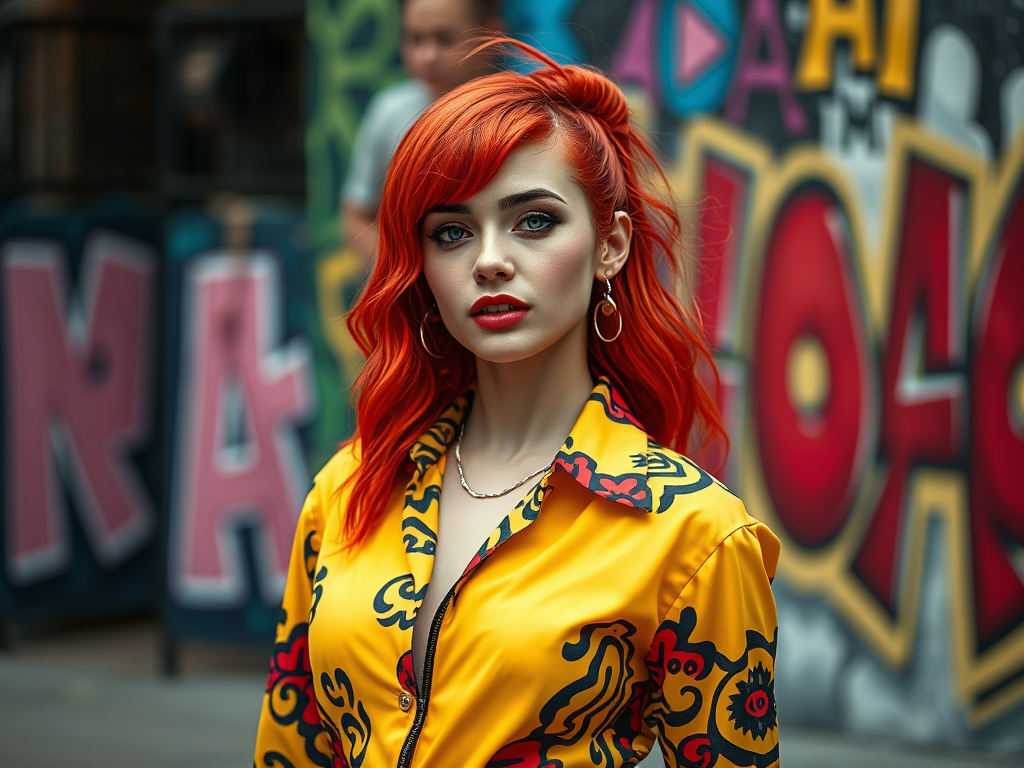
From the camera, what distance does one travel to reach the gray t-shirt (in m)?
4.99

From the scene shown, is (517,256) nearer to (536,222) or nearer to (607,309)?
(536,222)

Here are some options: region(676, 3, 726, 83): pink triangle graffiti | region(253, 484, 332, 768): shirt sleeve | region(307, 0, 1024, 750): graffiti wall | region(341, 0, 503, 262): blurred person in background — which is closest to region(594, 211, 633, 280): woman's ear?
region(253, 484, 332, 768): shirt sleeve

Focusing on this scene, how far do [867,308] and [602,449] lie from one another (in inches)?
115

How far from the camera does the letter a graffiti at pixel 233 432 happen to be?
5812 mm

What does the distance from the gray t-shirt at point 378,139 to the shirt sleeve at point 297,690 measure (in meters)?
2.96

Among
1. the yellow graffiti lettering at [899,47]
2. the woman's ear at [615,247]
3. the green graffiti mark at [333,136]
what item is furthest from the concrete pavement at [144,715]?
the woman's ear at [615,247]

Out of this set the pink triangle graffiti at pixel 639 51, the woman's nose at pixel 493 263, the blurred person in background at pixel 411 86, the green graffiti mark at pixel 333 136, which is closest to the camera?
the woman's nose at pixel 493 263

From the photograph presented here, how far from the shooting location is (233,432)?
589 centimetres

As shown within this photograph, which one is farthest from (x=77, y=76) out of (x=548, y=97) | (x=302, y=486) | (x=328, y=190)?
(x=548, y=97)

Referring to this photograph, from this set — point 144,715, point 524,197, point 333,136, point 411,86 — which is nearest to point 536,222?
point 524,197

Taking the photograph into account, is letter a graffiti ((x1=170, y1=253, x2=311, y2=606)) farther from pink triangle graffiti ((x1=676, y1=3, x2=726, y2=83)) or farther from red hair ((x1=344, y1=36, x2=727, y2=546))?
red hair ((x1=344, y1=36, x2=727, y2=546))

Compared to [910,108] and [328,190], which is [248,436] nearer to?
[328,190]

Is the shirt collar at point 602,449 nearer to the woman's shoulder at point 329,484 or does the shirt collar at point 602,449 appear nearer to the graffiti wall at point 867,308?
the woman's shoulder at point 329,484

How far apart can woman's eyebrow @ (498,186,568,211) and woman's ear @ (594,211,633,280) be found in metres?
0.17
